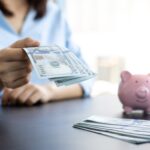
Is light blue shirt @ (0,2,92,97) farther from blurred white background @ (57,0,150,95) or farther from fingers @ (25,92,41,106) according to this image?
blurred white background @ (57,0,150,95)

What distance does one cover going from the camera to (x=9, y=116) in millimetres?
747

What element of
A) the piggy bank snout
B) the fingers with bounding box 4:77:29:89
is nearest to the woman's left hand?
the fingers with bounding box 4:77:29:89

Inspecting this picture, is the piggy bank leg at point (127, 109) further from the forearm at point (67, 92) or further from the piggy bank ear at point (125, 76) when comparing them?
the forearm at point (67, 92)

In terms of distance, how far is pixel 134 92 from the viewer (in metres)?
0.70

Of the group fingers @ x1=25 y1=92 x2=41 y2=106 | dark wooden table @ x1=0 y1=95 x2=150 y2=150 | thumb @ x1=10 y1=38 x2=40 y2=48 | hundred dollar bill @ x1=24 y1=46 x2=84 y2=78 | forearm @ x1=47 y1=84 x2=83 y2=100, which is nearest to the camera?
dark wooden table @ x1=0 y1=95 x2=150 y2=150

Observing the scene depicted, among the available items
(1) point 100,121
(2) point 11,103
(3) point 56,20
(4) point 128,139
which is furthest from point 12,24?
(4) point 128,139

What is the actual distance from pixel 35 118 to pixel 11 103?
25cm

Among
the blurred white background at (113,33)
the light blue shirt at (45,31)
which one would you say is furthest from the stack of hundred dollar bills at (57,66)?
the blurred white background at (113,33)

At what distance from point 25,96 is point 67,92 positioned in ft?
0.58

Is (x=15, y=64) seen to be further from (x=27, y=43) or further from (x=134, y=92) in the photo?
Answer: (x=134, y=92)

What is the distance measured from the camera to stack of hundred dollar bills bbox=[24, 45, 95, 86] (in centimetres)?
64

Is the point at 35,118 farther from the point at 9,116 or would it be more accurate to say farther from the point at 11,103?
the point at 11,103

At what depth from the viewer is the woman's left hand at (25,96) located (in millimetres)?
923

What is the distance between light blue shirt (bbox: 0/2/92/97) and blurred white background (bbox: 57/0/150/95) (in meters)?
0.39
